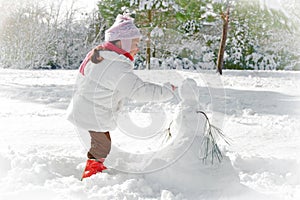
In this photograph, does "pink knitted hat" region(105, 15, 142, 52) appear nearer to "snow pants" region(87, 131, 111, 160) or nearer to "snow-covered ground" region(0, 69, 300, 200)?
"snow pants" region(87, 131, 111, 160)

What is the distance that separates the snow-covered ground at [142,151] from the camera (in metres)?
1.94

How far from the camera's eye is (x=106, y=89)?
2131 millimetres

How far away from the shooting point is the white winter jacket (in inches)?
81.1

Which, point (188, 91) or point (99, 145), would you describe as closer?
point (188, 91)

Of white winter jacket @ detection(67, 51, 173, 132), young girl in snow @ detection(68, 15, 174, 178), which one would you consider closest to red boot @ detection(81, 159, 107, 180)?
young girl in snow @ detection(68, 15, 174, 178)

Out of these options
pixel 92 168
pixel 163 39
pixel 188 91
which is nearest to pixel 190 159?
pixel 188 91

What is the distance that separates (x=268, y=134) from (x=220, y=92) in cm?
316

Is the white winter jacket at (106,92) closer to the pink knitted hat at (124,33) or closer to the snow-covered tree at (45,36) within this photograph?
the pink knitted hat at (124,33)

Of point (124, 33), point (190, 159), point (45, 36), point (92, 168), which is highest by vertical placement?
point (124, 33)

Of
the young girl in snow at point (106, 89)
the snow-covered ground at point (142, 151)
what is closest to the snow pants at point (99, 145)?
the young girl in snow at point (106, 89)

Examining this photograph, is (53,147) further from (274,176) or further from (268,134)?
(268,134)

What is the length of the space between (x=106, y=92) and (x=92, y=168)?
42 cm

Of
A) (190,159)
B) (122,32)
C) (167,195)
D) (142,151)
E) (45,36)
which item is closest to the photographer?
(167,195)

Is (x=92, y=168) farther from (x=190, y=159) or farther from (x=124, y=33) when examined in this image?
(x=124, y=33)
